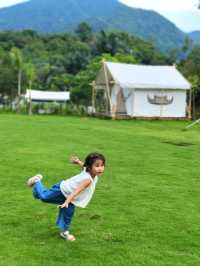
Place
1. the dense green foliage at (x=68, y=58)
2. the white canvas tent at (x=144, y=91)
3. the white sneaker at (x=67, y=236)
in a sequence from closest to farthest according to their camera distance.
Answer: the white sneaker at (x=67, y=236)
the white canvas tent at (x=144, y=91)
the dense green foliage at (x=68, y=58)

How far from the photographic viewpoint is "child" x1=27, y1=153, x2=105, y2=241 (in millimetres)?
5336

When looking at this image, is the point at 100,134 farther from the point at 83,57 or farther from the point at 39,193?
the point at 83,57

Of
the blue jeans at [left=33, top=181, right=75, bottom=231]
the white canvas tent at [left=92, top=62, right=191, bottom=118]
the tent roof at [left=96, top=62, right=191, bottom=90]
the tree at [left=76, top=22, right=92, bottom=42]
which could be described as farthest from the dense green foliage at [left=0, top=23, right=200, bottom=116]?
the blue jeans at [left=33, top=181, right=75, bottom=231]

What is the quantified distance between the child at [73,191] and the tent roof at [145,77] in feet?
77.0

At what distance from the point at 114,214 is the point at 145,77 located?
24.0 metres

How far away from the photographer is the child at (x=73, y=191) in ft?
17.5

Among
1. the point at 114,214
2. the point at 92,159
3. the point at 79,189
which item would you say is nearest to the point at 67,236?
the point at 79,189

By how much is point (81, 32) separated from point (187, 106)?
40818 millimetres

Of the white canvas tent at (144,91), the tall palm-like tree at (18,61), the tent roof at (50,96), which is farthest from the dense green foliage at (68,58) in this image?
the white canvas tent at (144,91)

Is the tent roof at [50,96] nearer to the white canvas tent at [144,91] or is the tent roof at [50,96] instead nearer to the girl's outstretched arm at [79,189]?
the white canvas tent at [144,91]

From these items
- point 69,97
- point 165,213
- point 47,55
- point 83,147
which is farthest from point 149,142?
point 47,55

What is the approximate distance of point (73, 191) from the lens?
540 centimetres

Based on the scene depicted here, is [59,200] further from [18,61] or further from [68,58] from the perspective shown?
[68,58]

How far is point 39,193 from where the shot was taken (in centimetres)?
561
